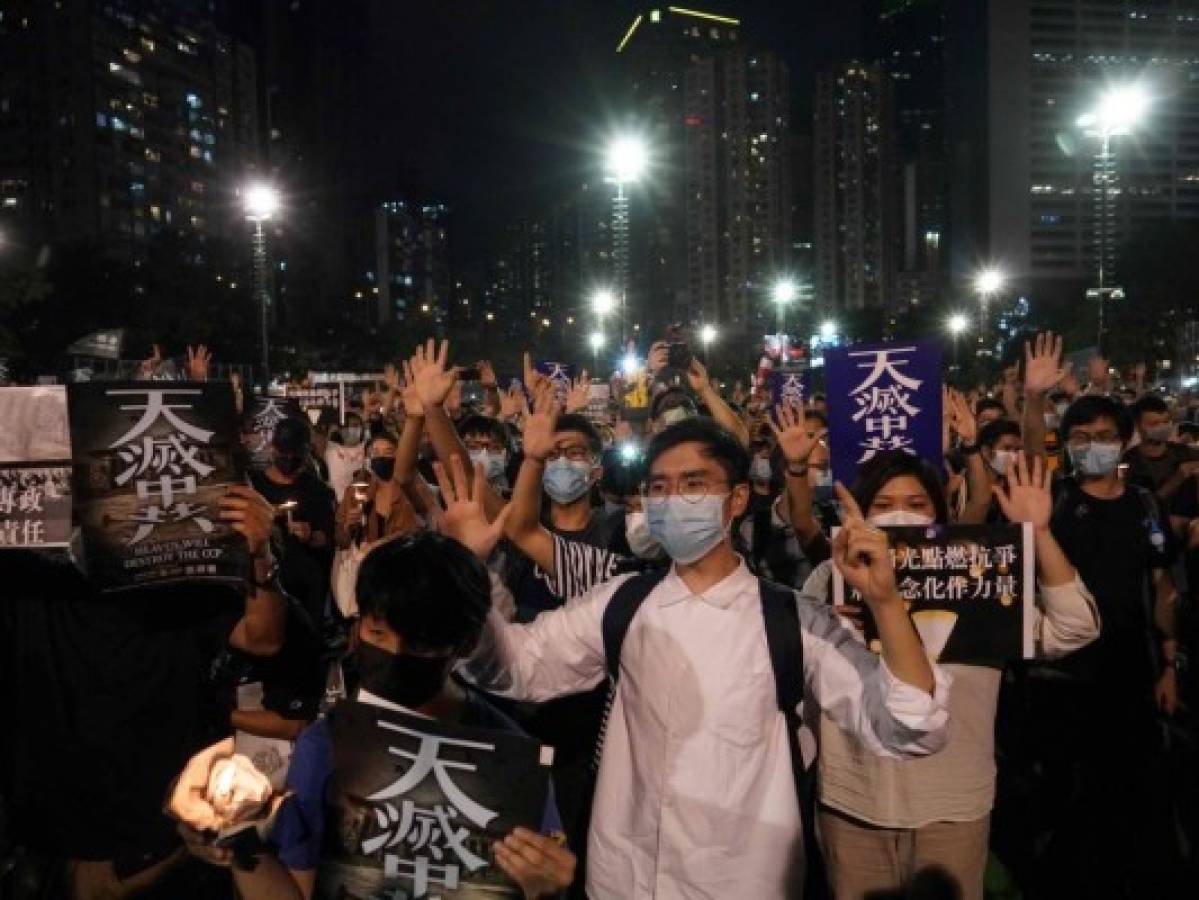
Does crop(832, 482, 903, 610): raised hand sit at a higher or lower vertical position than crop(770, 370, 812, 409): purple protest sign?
lower

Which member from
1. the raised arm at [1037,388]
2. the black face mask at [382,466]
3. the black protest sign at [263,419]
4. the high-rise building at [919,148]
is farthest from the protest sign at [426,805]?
the high-rise building at [919,148]

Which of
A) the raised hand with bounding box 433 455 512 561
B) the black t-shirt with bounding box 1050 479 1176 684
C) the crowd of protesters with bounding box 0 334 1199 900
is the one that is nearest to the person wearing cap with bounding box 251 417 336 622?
the crowd of protesters with bounding box 0 334 1199 900

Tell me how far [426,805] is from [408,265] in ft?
550

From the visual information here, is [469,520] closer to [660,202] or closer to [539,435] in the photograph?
[539,435]

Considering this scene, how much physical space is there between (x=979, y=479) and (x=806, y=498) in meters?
1.31

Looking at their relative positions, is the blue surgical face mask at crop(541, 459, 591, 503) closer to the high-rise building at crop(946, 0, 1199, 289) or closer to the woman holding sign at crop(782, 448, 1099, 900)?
the woman holding sign at crop(782, 448, 1099, 900)

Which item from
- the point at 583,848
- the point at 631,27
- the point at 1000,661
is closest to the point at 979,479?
the point at 1000,661

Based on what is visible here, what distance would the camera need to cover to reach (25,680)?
3.79 m

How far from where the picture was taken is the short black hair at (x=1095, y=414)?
19.0 ft

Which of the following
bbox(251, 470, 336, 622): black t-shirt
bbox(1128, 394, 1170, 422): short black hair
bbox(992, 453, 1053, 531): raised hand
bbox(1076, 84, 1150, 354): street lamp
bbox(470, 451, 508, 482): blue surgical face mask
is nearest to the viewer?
bbox(992, 453, 1053, 531): raised hand

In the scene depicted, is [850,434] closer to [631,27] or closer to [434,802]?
[434,802]

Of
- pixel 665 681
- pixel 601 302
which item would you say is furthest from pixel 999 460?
pixel 601 302

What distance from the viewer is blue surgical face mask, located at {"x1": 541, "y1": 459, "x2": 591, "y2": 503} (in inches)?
204

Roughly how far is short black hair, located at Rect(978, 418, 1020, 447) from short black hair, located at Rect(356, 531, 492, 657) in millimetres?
5356
